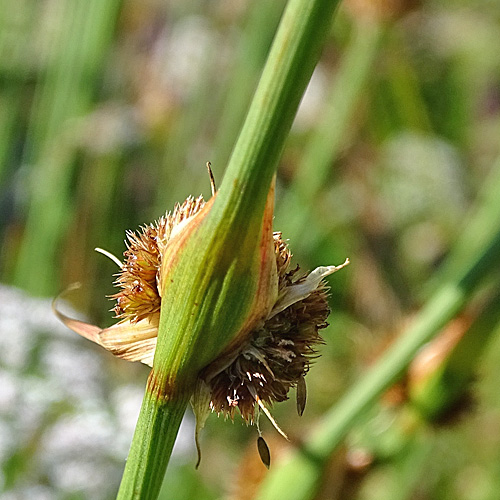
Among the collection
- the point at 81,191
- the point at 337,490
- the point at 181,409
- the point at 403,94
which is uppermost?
the point at 181,409

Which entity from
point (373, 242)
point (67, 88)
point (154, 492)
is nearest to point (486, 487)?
point (373, 242)

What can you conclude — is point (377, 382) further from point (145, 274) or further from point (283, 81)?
point (283, 81)

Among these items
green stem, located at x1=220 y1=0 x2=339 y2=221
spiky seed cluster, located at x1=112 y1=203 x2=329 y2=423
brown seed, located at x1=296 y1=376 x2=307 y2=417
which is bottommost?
brown seed, located at x1=296 y1=376 x2=307 y2=417

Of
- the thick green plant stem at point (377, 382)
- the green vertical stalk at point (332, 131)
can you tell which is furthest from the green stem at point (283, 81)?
the green vertical stalk at point (332, 131)

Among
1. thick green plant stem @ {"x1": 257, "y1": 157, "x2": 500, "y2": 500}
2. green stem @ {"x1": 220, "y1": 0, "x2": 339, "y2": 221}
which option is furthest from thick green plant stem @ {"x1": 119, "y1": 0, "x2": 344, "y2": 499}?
thick green plant stem @ {"x1": 257, "y1": 157, "x2": 500, "y2": 500}

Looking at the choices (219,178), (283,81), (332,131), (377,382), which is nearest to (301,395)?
(283,81)

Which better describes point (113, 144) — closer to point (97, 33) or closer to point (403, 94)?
point (97, 33)

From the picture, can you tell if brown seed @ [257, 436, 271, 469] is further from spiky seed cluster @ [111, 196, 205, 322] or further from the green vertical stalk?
the green vertical stalk
